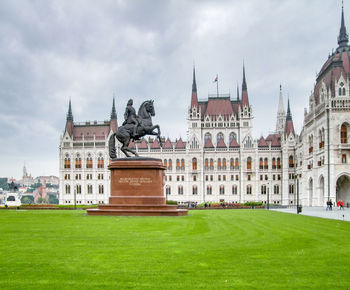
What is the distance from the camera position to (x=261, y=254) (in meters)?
12.3

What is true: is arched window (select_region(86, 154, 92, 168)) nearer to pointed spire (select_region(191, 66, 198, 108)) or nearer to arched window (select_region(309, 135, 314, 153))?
pointed spire (select_region(191, 66, 198, 108))

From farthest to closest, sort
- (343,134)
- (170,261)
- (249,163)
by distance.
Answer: (249,163), (343,134), (170,261)

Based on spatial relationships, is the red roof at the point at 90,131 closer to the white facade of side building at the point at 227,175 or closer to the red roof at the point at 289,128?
the white facade of side building at the point at 227,175

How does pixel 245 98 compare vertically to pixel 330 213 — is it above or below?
above

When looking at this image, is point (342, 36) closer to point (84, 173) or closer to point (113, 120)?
point (113, 120)

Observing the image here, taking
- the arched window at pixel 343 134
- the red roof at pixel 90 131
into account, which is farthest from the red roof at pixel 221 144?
the arched window at pixel 343 134

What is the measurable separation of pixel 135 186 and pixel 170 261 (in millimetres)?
19024

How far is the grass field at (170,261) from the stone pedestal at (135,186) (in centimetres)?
1238

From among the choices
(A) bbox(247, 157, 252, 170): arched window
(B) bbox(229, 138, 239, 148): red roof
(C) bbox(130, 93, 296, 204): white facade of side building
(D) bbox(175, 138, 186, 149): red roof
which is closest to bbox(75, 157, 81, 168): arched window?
(C) bbox(130, 93, 296, 204): white facade of side building

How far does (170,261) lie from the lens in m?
11.1

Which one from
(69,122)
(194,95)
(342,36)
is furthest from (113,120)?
(342,36)

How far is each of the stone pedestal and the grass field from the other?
12383 millimetres

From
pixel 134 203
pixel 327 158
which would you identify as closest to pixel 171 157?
pixel 327 158

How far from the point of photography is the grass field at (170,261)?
8969mm
